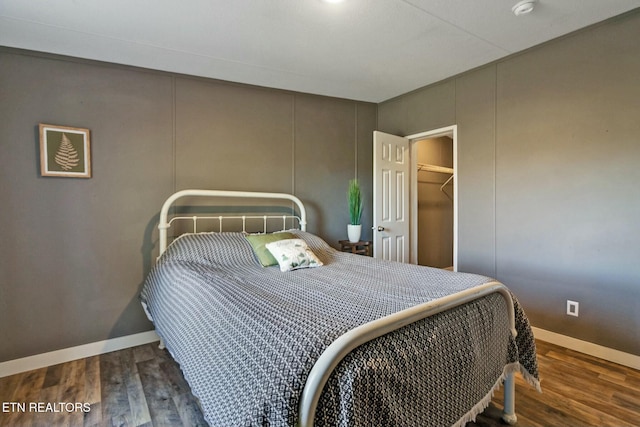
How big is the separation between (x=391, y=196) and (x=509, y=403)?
7.72ft

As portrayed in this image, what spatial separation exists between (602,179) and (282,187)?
274 cm

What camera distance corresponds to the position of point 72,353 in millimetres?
2459

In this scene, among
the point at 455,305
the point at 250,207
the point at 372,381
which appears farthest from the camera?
the point at 250,207

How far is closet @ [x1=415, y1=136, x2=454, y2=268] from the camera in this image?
471 cm

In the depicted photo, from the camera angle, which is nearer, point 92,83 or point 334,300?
point 334,300

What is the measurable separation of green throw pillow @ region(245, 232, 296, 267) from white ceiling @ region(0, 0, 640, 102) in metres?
1.55

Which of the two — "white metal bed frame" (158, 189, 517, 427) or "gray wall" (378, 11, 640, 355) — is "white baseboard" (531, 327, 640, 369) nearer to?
"gray wall" (378, 11, 640, 355)

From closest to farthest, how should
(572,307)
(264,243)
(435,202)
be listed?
(572,307) < (264,243) < (435,202)

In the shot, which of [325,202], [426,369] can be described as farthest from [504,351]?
[325,202]

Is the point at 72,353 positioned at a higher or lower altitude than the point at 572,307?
lower

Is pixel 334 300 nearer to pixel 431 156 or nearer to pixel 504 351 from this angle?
pixel 504 351

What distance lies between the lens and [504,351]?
1517 millimetres

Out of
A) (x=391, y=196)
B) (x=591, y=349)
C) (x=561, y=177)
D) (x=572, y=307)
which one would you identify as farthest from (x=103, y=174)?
(x=591, y=349)

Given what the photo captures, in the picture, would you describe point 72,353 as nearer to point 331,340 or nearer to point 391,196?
point 331,340
